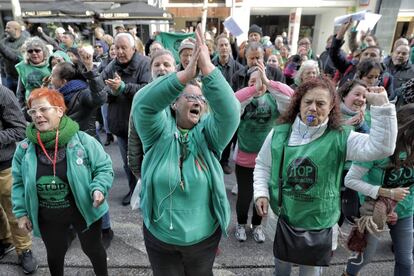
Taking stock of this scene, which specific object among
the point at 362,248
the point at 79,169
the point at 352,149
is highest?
the point at 352,149

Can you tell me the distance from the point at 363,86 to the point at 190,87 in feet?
6.54

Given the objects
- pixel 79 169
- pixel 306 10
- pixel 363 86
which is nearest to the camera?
pixel 79 169

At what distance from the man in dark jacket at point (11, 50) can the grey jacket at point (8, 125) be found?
12.4ft

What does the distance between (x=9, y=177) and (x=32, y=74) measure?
1946 millimetres

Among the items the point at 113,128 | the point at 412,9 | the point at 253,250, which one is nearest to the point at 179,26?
the point at 412,9

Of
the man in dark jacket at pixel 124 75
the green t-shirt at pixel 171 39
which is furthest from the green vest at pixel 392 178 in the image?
the green t-shirt at pixel 171 39

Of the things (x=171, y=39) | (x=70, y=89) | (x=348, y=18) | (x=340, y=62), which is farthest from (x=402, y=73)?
A: (x=70, y=89)

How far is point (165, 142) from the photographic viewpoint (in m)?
1.69

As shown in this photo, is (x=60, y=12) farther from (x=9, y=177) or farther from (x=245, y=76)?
(x=9, y=177)

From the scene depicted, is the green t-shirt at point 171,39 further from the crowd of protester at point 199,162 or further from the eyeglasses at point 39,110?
the eyeglasses at point 39,110

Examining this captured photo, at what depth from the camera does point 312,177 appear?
1936 millimetres

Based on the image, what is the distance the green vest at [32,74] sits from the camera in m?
4.09

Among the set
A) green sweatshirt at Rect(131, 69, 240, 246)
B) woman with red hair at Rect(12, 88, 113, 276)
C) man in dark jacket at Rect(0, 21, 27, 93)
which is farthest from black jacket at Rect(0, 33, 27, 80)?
green sweatshirt at Rect(131, 69, 240, 246)

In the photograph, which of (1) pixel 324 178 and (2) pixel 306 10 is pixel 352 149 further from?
(2) pixel 306 10
